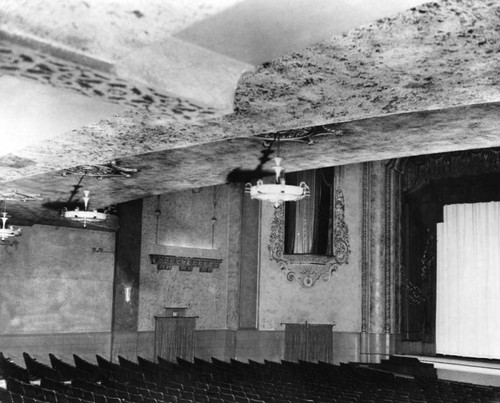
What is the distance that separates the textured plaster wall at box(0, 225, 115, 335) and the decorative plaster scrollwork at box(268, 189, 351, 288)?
447cm

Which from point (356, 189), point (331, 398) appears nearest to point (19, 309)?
point (331, 398)

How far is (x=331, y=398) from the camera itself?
8844mm

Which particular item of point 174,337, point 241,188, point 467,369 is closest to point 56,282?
point 174,337

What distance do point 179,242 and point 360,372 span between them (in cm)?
609

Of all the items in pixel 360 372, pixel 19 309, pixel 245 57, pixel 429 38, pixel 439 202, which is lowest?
pixel 360 372

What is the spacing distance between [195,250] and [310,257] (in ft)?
10.0

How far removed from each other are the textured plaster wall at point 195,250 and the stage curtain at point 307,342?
157cm

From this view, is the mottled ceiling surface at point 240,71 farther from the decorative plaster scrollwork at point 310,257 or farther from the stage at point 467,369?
the decorative plaster scrollwork at point 310,257

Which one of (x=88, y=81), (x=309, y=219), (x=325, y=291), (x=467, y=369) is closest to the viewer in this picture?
(x=88, y=81)

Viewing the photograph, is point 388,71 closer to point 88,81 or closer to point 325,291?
point 88,81

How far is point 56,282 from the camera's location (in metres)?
15.1

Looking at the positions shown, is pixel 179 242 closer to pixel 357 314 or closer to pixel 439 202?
pixel 357 314

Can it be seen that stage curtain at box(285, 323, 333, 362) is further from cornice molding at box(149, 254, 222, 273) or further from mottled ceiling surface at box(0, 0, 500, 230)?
mottled ceiling surface at box(0, 0, 500, 230)

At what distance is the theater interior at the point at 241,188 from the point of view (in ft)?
9.42
